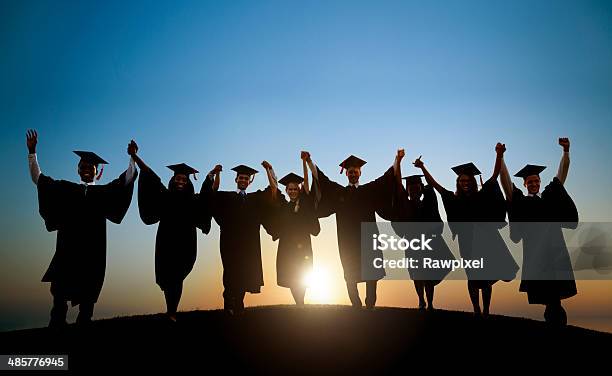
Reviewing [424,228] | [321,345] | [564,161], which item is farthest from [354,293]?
[564,161]

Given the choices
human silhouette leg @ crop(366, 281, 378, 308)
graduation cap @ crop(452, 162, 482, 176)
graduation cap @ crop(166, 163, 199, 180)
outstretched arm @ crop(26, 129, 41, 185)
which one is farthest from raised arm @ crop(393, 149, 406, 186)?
outstretched arm @ crop(26, 129, 41, 185)

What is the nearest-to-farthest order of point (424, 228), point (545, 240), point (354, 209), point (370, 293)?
1. point (545, 240)
2. point (370, 293)
3. point (354, 209)
4. point (424, 228)

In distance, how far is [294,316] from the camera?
8188 millimetres

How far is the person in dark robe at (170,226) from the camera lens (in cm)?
765

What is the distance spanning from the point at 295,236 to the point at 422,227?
2.72 m

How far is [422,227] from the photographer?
9312 mm

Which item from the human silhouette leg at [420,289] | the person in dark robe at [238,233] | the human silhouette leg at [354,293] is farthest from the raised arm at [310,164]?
the human silhouette leg at [420,289]

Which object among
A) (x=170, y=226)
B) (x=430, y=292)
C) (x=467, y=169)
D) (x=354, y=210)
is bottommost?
(x=430, y=292)

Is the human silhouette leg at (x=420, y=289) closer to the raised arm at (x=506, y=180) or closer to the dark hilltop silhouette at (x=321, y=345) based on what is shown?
the dark hilltop silhouette at (x=321, y=345)

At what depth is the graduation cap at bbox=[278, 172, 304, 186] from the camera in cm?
942

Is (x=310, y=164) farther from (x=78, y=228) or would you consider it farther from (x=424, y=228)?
(x=78, y=228)

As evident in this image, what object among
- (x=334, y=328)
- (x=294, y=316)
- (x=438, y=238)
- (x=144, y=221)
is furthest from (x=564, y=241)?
(x=144, y=221)

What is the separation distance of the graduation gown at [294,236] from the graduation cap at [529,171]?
4005 millimetres

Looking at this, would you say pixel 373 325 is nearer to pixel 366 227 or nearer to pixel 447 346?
pixel 447 346
